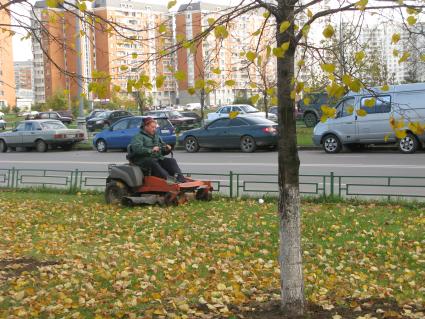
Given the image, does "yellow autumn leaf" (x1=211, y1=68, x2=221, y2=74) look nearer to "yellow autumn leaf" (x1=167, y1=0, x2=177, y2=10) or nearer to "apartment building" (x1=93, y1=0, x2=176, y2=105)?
"apartment building" (x1=93, y1=0, x2=176, y2=105)

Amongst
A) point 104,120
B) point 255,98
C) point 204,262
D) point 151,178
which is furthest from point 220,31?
point 104,120

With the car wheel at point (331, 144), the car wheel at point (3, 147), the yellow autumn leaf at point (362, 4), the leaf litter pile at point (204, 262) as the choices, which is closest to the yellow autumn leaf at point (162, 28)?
the yellow autumn leaf at point (362, 4)

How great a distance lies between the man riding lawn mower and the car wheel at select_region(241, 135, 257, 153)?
1291 centimetres

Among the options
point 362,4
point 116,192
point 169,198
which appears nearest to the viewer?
point 362,4

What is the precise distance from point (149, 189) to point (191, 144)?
1531 cm

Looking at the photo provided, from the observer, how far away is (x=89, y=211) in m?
11.4

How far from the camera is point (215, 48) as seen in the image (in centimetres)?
538

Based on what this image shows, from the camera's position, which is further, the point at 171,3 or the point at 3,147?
the point at 3,147

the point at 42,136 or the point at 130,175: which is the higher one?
the point at 42,136

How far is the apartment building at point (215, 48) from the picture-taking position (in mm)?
5012

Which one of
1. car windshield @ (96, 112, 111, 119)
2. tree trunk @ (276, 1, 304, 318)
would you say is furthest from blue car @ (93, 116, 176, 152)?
tree trunk @ (276, 1, 304, 318)

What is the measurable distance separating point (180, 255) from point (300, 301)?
2.66 metres

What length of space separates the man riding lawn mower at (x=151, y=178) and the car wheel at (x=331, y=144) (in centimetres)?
1187

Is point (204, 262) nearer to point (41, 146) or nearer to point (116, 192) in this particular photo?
point (116, 192)
